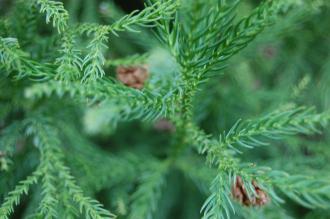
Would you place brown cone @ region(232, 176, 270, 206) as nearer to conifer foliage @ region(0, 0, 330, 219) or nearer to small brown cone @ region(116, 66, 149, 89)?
conifer foliage @ region(0, 0, 330, 219)

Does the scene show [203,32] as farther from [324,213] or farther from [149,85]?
[324,213]

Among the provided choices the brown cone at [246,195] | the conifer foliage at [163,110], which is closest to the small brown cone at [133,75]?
the conifer foliage at [163,110]

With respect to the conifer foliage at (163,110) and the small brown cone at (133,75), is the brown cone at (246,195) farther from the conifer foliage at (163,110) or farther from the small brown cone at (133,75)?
the small brown cone at (133,75)

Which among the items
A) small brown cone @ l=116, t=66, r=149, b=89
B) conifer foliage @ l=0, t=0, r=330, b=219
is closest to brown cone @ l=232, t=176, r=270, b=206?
conifer foliage @ l=0, t=0, r=330, b=219

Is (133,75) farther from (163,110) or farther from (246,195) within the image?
(246,195)

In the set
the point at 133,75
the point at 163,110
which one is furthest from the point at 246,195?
the point at 133,75

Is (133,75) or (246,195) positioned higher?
(133,75)

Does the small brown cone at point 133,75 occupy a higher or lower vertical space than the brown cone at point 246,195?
higher
